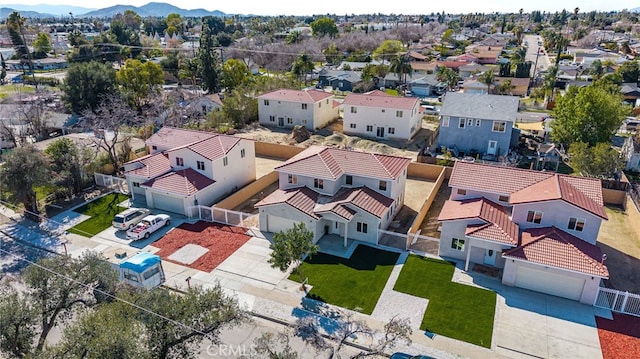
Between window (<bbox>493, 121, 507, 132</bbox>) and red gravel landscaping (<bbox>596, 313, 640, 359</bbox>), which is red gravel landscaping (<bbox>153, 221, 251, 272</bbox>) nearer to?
red gravel landscaping (<bbox>596, 313, 640, 359</bbox>)

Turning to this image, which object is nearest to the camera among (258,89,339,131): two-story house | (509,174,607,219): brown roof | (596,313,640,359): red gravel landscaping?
(596,313,640,359): red gravel landscaping

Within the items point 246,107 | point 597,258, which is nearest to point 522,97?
point 246,107

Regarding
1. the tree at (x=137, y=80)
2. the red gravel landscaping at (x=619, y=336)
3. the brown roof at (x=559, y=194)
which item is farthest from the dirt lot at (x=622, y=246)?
the tree at (x=137, y=80)

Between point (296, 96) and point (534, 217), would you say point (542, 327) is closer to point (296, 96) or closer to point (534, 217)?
point (534, 217)

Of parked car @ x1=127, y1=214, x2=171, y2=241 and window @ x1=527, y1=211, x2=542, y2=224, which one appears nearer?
window @ x1=527, y1=211, x2=542, y2=224

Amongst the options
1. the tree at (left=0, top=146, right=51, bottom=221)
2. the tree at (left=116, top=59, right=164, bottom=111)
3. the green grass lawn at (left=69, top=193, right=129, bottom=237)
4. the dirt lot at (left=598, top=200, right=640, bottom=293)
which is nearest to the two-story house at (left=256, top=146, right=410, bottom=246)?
the green grass lawn at (left=69, top=193, right=129, bottom=237)

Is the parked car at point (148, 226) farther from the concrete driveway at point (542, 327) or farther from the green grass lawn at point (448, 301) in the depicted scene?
the concrete driveway at point (542, 327)

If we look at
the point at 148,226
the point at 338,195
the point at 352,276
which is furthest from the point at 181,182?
the point at 352,276
